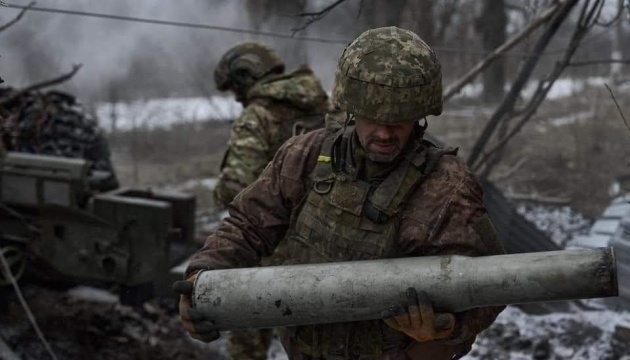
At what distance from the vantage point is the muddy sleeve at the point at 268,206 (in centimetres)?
262

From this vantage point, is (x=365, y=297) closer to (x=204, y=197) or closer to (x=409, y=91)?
(x=409, y=91)

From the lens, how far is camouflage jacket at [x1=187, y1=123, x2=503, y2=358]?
236cm

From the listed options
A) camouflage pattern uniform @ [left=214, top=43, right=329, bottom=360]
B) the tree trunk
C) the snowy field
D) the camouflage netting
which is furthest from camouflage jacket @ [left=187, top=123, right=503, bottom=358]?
the tree trunk

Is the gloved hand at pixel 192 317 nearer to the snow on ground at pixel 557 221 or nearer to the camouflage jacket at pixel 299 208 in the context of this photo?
the camouflage jacket at pixel 299 208

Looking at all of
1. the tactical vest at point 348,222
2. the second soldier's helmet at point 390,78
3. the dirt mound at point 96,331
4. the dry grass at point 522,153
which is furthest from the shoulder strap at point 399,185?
the dry grass at point 522,153

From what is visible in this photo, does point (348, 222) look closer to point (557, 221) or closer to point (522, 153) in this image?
point (557, 221)

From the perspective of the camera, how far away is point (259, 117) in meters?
4.14

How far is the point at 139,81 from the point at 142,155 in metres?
3.50

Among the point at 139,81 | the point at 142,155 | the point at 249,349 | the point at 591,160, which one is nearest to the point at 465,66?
the point at 591,160

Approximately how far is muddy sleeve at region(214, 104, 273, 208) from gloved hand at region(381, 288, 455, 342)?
1.88 meters

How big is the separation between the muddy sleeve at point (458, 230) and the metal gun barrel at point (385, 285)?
0.11 m

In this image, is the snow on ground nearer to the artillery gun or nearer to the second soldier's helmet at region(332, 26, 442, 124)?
the artillery gun

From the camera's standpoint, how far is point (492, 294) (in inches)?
84.4

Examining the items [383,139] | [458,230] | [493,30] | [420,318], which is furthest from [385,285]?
[493,30]
